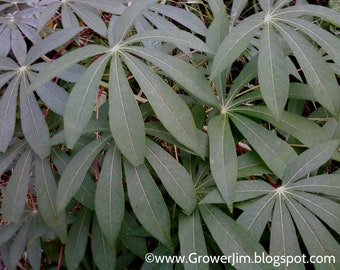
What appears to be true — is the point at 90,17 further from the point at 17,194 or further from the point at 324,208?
the point at 324,208

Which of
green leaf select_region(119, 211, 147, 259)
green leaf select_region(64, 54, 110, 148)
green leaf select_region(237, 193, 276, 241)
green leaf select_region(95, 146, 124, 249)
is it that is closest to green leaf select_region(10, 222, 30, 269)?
green leaf select_region(119, 211, 147, 259)

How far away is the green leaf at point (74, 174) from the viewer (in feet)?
2.45

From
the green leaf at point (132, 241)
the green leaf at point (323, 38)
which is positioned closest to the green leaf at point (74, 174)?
the green leaf at point (132, 241)

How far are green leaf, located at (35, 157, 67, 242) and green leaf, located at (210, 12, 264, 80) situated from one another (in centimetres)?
42

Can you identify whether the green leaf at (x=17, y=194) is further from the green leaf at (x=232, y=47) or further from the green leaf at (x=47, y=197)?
the green leaf at (x=232, y=47)

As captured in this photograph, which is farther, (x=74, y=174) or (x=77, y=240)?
(x=77, y=240)

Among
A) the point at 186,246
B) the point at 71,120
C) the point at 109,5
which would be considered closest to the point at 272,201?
the point at 186,246

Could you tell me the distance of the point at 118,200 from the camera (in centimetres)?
75

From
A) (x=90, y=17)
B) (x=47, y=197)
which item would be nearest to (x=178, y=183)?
(x=47, y=197)

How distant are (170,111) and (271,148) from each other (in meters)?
0.22

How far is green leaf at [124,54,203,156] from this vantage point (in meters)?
0.70

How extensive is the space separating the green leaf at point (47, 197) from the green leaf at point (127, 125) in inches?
10.2

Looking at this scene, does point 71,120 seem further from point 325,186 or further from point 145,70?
point 325,186

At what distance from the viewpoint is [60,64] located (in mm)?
703
